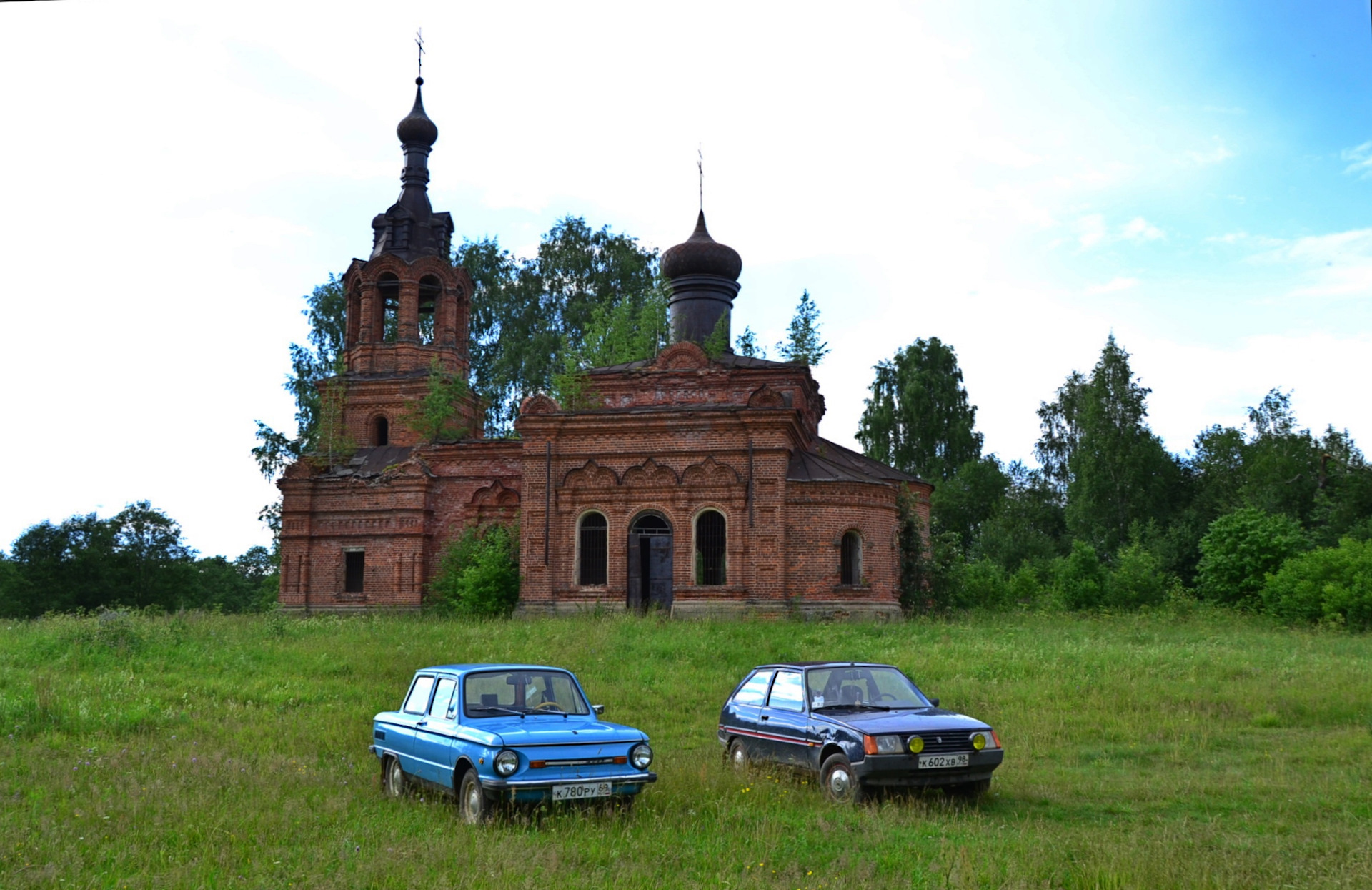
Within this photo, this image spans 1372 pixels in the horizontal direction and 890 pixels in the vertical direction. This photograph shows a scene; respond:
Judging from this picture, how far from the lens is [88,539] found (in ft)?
149

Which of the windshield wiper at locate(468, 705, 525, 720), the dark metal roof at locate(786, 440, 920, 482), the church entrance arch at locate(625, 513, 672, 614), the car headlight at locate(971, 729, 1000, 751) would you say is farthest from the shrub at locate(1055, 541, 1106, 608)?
the windshield wiper at locate(468, 705, 525, 720)

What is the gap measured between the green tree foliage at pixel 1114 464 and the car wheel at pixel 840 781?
38862mm

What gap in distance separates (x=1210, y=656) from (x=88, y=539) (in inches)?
1712

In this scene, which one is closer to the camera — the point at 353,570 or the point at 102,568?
the point at 353,570

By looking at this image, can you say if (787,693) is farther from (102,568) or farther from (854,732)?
(102,568)

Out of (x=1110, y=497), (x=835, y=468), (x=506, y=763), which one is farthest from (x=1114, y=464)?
(x=506, y=763)

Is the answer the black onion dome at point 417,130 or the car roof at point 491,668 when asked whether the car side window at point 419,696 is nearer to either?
the car roof at point 491,668

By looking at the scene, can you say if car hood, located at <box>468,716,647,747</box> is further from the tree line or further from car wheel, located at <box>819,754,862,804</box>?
the tree line

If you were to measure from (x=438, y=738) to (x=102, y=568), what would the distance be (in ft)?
139

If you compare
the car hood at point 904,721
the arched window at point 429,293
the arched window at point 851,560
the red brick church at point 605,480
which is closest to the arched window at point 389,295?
the red brick church at point 605,480

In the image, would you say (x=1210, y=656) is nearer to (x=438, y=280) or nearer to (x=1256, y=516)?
(x=1256, y=516)

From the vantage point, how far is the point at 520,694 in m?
8.98

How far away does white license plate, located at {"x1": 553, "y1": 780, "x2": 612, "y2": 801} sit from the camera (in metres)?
7.94

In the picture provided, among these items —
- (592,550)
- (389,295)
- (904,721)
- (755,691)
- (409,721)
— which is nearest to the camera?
(904,721)
